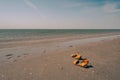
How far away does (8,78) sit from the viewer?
11.9 ft

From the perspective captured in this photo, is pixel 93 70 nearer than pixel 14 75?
No

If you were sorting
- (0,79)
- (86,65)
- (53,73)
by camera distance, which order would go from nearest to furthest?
(0,79)
(53,73)
(86,65)

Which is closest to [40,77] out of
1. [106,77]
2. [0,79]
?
[0,79]

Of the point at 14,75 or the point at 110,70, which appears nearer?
the point at 14,75

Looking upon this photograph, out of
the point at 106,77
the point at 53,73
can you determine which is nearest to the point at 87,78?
the point at 106,77

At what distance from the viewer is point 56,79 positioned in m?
3.62

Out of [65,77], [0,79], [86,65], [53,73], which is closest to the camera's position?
[0,79]

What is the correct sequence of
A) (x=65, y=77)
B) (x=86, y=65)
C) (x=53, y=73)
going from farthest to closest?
(x=86, y=65) < (x=53, y=73) < (x=65, y=77)

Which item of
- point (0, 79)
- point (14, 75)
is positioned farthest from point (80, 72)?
point (0, 79)

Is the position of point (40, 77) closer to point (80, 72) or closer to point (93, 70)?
point (80, 72)

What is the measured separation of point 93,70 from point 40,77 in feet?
8.00

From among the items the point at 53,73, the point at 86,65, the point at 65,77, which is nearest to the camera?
the point at 65,77

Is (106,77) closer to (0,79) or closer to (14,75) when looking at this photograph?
(14,75)

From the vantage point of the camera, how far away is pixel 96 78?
3.64 m
